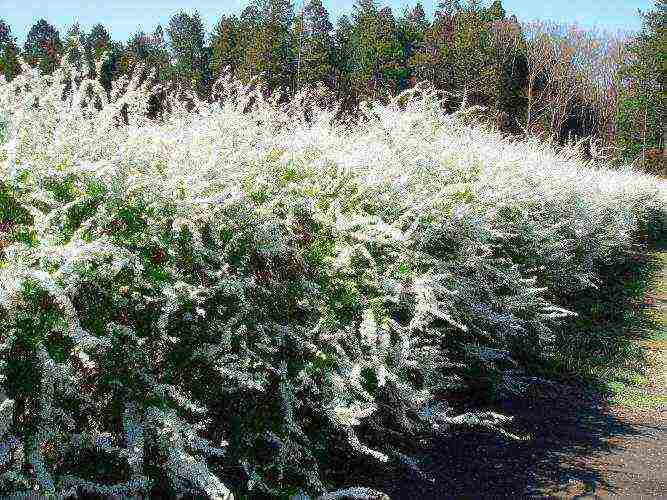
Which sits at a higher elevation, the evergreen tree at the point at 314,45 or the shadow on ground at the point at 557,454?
the evergreen tree at the point at 314,45

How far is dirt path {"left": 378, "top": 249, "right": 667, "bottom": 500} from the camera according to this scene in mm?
3705

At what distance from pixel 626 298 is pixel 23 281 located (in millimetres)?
9673

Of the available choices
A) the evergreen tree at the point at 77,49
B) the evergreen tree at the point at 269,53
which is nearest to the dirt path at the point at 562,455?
the evergreen tree at the point at 77,49

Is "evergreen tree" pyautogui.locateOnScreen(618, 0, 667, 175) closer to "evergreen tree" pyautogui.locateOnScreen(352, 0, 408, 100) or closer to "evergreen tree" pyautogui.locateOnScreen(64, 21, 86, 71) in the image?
"evergreen tree" pyautogui.locateOnScreen(352, 0, 408, 100)

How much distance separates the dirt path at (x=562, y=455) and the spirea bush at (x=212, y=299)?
0.84ft

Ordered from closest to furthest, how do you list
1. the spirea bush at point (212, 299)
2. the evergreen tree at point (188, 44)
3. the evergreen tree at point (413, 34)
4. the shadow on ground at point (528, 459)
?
the spirea bush at point (212, 299)
the shadow on ground at point (528, 459)
the evergreen tree at point (413, 34)
the evergreen tree at point (188, 44)

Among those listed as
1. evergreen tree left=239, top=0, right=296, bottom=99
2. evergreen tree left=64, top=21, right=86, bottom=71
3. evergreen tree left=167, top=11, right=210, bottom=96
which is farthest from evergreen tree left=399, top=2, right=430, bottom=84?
evergreen tree left=64, top=21, right=86, bottom=71

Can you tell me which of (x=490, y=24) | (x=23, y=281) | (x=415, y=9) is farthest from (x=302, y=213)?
(x=415, y=9)

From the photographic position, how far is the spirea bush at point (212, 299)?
233cm

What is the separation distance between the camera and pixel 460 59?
43.3 metres

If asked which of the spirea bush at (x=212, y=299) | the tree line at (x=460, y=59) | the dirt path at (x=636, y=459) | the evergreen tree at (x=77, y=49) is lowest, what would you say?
the dirt path at (x=636, y=459)

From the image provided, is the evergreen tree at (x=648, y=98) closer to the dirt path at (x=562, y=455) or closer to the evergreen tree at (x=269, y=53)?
the evergreen tree at (x=269, y=53)

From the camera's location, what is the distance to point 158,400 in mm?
2547

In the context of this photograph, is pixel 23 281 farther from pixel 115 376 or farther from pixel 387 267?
pixel 387 267
